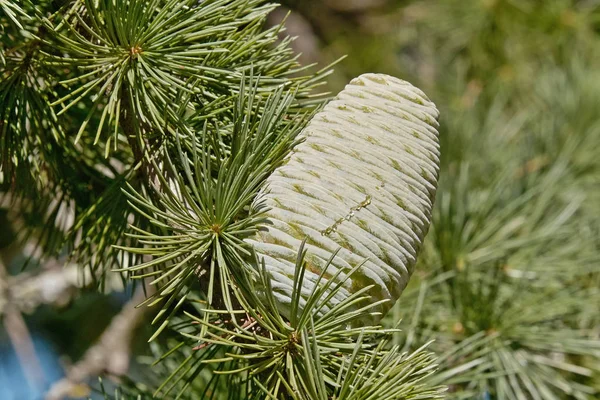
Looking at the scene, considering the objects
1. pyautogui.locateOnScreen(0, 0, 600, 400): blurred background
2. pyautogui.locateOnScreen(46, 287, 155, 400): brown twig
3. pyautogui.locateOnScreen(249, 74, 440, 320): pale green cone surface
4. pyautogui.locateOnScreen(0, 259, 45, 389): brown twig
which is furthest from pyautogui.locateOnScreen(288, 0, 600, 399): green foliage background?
pyautogui.locateOnScreen(0, 259, 45, 389): brown twig

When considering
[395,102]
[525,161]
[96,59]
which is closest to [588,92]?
[525,161]

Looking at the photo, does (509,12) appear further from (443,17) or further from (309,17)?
(309,17)

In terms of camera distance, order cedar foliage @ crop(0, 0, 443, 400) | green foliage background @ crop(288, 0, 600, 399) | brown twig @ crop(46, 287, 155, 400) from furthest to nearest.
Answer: brown twig @ crop(46, 287, 155, 400) → green foliage background @ crop(288, 0, 600, 399) → cedar foliage @ crop(0, 0, 443, 400)

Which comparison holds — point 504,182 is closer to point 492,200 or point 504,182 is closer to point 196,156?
point 492,200

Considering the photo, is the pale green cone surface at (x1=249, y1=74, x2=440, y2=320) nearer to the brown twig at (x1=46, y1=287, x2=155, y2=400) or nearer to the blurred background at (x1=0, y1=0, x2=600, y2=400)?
the blurred background at (x1=0, y1=0, x2=600, y2=400)

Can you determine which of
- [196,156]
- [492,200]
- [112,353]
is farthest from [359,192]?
[112,353]

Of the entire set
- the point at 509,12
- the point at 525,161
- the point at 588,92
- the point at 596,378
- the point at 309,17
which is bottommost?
the point at 596,378
